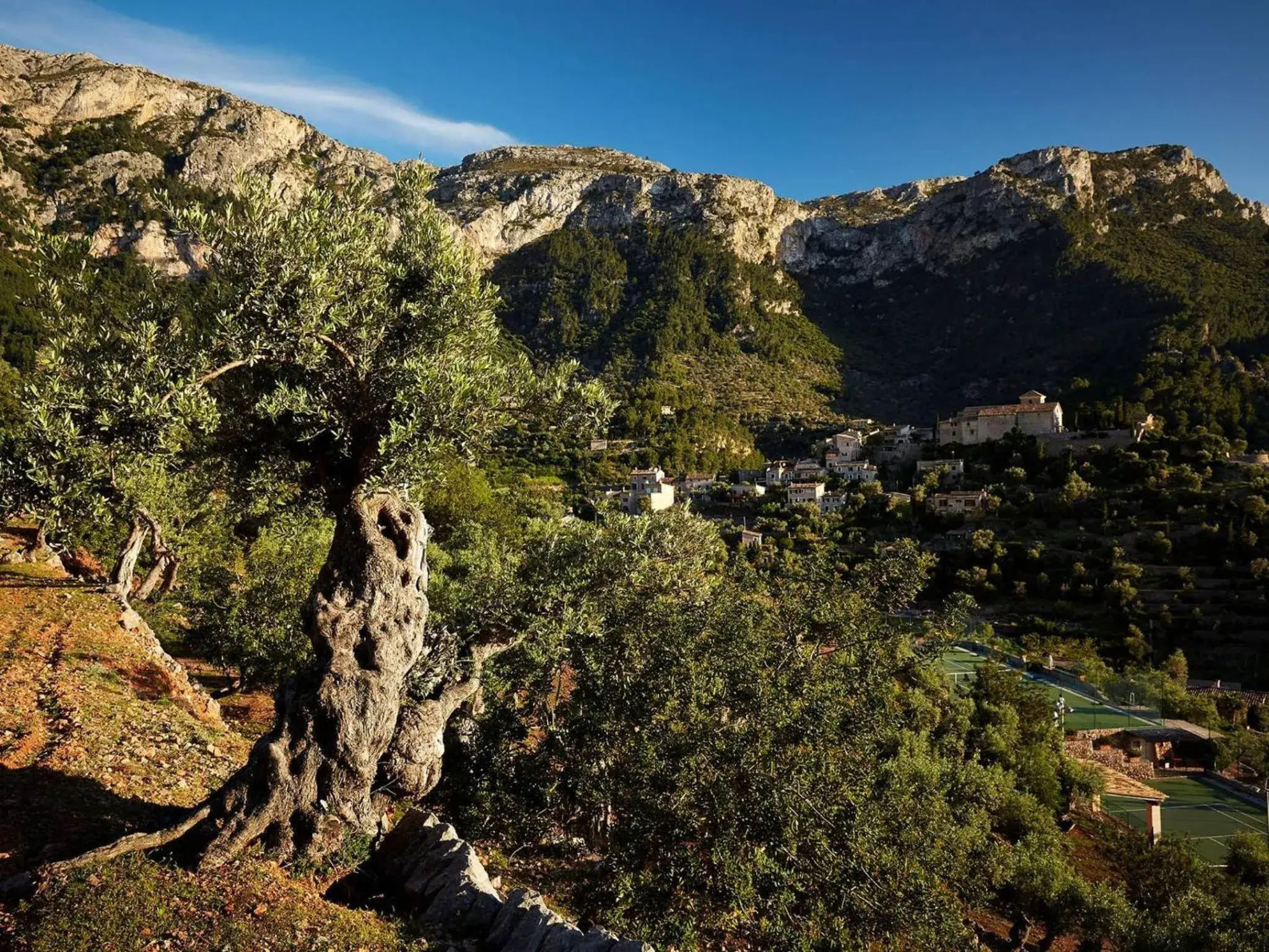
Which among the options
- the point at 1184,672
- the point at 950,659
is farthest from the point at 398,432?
the point at 1184,672

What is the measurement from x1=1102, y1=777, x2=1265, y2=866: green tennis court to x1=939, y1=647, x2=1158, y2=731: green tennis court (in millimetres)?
3580

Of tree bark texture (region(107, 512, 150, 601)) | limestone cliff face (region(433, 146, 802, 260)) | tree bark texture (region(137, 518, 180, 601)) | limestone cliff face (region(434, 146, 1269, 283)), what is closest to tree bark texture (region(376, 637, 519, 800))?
tree bark texture (region(107, 512, 150, 601))

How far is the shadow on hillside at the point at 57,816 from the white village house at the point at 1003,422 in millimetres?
95422

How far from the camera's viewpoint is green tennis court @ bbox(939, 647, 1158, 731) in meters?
37.6

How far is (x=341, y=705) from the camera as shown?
686 cm

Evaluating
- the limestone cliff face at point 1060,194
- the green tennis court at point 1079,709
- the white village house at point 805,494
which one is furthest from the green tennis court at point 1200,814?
the limestone cliff face at point 1060,194

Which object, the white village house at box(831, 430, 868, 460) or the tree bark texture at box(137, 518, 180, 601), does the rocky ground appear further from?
the white village house at box(831, 430, 868, 460)

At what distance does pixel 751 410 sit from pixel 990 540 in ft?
222

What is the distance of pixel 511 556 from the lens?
14.3 meters

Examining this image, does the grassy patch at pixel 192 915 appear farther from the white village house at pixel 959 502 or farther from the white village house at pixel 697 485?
the white village house at pixel 697 485

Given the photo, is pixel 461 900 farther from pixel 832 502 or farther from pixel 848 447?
pixel 848 447

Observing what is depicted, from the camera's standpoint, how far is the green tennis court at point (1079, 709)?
3756 cm

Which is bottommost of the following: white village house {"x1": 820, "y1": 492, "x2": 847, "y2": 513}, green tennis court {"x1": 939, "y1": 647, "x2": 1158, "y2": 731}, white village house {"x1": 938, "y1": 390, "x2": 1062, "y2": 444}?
green tennis court {"x1": 939, "y1": 647, "x2": 1158, "y2": 731}

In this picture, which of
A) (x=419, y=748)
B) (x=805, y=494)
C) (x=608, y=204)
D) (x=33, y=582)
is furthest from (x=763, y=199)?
(x=419, y=748)
